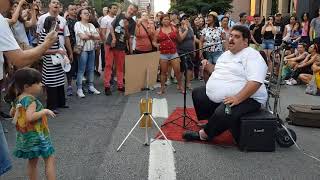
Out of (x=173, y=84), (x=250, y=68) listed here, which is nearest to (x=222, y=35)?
(x=173, y=84)

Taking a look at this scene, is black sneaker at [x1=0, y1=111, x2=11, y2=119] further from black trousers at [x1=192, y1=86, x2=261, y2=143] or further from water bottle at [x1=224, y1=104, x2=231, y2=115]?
water bottle at [x1=224, y1=104, x2=231, y2=115]

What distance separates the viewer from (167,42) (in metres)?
9.93

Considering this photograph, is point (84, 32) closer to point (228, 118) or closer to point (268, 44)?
point (228, 118)

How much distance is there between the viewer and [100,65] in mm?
13430

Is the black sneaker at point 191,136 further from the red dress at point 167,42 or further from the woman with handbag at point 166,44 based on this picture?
the red dress at point 167,42

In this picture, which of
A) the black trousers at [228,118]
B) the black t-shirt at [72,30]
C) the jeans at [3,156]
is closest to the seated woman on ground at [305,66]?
the black t-shirt at [72,30]

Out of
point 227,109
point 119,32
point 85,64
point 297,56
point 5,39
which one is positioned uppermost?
point 5,39

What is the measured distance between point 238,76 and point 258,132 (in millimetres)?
818

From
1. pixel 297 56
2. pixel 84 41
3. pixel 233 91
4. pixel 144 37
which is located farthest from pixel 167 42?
pixel 297 56

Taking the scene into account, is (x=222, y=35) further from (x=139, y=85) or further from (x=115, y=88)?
(x=139, y=85)

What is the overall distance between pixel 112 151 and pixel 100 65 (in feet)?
25.9

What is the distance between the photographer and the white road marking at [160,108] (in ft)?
25.9

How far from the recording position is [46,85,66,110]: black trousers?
8.07 metres

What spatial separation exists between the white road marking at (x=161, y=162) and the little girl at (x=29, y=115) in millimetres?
1293
